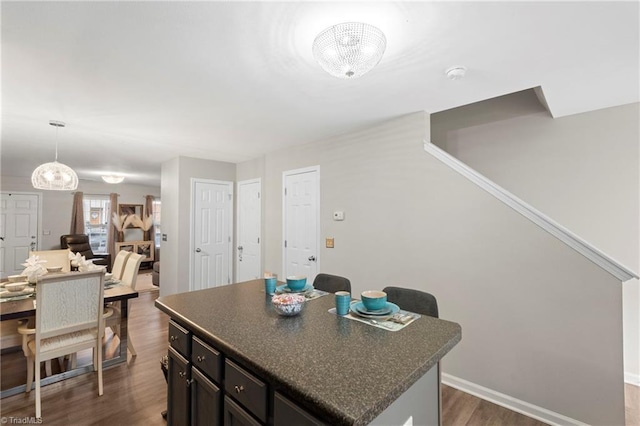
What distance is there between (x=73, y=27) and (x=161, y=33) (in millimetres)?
437

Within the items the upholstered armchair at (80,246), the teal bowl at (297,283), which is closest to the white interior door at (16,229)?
the upholstered armchair at (80,246)

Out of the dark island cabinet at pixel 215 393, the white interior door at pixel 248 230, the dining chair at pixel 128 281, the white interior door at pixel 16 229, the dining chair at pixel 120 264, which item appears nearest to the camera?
the dark island cabinet at pixel 215 393

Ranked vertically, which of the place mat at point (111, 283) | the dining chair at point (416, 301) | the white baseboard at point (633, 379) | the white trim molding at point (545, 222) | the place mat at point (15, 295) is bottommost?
the white baseboard at point (633, 379)

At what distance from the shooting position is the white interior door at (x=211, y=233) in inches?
180

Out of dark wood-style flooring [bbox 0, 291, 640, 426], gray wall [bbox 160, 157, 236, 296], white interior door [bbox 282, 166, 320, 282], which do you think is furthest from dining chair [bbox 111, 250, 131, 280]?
white interior door [bbox 282, 166, 320, 282]

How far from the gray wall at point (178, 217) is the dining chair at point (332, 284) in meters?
3.06

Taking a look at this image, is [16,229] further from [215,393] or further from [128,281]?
[215,393]

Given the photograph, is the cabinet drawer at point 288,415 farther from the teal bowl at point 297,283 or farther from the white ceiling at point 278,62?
the white ceiling at point 278,62

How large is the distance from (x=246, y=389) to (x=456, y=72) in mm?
A: 2166

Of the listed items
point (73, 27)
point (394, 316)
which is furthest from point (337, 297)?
point (73, 27)

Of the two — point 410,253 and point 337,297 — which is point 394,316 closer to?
point 337,297

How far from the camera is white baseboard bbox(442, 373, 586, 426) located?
1.93m

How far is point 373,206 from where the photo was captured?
9.80 ft

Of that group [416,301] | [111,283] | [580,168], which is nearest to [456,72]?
[416,301]
